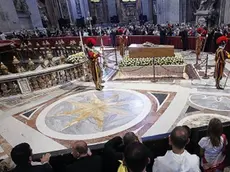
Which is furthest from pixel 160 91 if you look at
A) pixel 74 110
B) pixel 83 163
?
pixel 83 163

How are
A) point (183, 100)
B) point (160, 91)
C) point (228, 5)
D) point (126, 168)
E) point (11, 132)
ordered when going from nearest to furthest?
point (126, 168)
point (11, 132)
point (183, 100)
point (160, 91)
point (228, 5)

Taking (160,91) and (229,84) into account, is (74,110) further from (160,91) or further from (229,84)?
(229,84)

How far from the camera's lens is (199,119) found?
15.4ft

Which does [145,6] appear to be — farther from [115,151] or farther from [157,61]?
[115,151]

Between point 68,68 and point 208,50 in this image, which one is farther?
point 208,50

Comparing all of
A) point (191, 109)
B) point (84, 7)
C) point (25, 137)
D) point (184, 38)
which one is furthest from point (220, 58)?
point (84, 7)

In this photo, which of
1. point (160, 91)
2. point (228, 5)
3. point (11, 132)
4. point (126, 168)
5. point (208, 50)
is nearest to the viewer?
point (126, 168)

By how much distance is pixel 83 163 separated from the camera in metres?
1.91

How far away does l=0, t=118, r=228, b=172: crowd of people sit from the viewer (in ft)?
5.27

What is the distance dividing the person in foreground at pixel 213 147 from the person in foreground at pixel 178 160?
1.83 ft

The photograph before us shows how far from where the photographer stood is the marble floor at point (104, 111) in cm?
456

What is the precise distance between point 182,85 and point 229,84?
1532 mm

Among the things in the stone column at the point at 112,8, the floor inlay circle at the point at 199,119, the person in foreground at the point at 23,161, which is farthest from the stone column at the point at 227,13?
the person in foreground at the point at 23,161

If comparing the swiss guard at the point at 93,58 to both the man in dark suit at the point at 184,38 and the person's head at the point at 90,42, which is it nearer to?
the person's head at the point at 90,42
